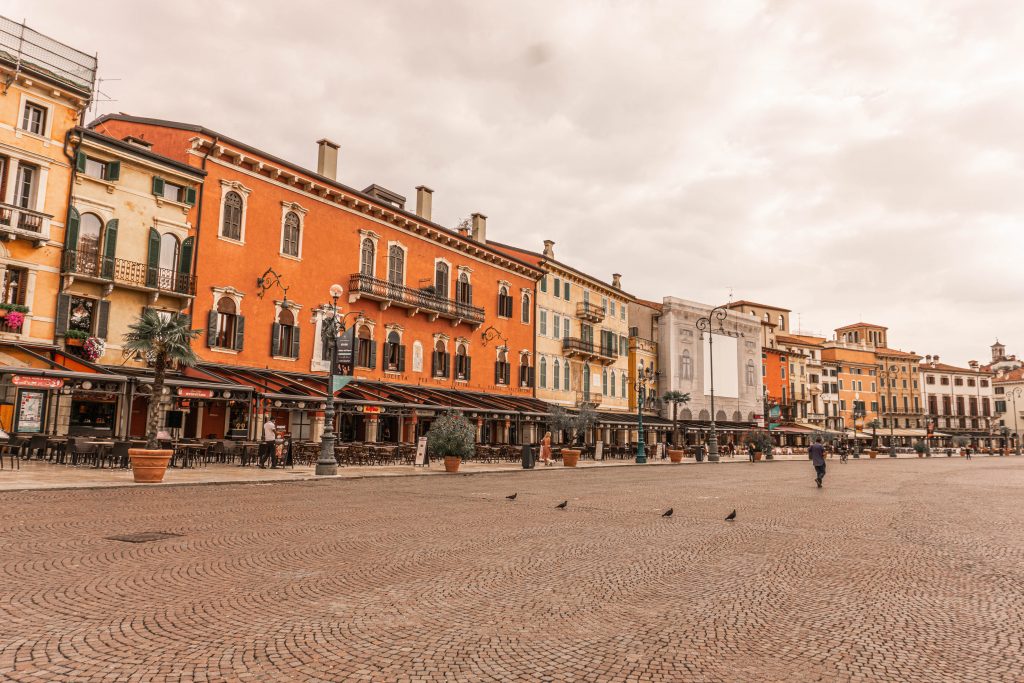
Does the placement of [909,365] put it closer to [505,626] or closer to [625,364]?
[625,364]

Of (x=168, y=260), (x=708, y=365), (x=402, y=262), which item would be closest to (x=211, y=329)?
(x=168, y=260)

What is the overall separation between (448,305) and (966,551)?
2803 centimetres

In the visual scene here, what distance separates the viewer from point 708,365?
58500mm

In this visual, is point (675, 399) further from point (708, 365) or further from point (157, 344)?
point (157, 344)

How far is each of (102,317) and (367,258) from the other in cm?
1193

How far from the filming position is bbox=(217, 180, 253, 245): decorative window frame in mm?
25181

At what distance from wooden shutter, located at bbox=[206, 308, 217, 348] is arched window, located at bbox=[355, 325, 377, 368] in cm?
661

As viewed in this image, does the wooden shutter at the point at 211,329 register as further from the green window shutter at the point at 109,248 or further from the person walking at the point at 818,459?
the person walking at the point at 818,459

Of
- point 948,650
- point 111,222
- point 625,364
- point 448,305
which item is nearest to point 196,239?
point 111,222

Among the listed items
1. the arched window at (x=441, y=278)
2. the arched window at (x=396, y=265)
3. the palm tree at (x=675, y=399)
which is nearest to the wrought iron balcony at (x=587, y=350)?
the palm tree at (x=675, y=399)

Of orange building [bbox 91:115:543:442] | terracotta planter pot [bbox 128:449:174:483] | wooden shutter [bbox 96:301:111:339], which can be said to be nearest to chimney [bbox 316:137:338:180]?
orange building [bbox 91:115:543:442]

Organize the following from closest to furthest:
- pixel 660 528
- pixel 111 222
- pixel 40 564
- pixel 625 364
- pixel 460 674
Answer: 1. pixel 460 674
2. pixel 40 564
3. pixel 660 528
4. pixel 111 222
5. pixel 625 364

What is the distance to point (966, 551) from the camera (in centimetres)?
840

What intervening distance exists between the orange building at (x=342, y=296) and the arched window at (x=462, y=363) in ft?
0.18
